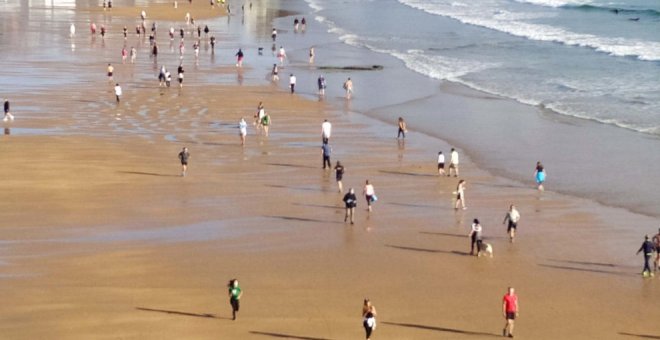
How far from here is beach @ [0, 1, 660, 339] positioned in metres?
17.3

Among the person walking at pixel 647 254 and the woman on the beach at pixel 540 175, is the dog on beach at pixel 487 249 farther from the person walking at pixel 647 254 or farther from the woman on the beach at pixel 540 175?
the woman on the beach at pixel 540 175

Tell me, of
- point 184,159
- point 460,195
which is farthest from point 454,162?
point 184,159

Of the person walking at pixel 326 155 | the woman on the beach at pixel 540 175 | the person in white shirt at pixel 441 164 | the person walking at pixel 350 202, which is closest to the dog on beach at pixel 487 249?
the person walking at pixel 350 202

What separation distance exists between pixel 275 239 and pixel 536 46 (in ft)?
138

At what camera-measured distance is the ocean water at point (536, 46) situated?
42.3 meters

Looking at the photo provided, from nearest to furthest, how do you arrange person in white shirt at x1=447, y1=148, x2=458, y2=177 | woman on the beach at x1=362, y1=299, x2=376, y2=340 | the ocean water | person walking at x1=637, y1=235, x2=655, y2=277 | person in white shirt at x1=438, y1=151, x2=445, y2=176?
woman on the beach at x1=362, y1=299, x2=376, y2=340 < person walking at x1=637, y1=235, x2=655, y2=277 < person in white shirt at x1=438, y1=151, x2=445, y2=176 < person in white shirt at x1=447, y1=148, x2=458, y2=177 < the ocean water

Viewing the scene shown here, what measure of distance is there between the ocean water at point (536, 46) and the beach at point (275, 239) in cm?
967

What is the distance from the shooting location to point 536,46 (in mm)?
61094

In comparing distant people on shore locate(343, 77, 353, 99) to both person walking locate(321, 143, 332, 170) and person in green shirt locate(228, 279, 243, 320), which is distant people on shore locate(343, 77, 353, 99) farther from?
person in green shirt locate(228, 279, 243, 320)

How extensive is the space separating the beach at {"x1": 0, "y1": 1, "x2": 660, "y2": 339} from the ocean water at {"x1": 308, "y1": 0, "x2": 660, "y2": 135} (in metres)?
9.67

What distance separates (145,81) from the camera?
43.5m

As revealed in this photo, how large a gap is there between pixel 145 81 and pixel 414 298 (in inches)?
1074

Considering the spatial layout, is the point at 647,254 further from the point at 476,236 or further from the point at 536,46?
the point at 536,46

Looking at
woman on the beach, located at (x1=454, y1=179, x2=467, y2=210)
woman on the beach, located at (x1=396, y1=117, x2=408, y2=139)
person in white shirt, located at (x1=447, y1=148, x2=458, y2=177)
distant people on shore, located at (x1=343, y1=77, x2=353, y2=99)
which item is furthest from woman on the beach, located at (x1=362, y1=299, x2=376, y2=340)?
distant people on shore, located at (x1=343, y1=77, x2=353, y2=99)
